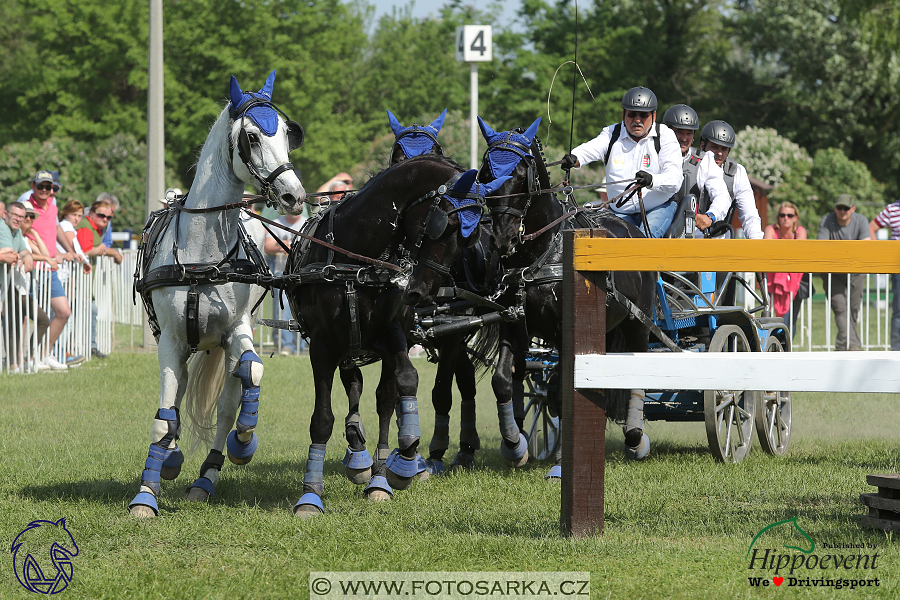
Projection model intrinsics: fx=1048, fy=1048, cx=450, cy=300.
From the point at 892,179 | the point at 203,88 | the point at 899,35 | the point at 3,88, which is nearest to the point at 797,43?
the point at 892,179

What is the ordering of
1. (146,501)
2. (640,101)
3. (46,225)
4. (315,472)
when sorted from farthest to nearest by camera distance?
(46,225) → (640,101) → (315,472) → (146,501)

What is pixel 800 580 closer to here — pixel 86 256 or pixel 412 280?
pixel 412 280

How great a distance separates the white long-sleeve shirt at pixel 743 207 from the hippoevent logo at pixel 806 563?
4302 millimetres

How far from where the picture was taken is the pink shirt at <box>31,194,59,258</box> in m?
12.6

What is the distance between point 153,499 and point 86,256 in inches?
336

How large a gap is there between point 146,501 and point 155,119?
1021 centimetres

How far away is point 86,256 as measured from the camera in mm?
13805

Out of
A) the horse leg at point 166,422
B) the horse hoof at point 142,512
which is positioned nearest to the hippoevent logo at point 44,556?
the horse hoof at point 142,512

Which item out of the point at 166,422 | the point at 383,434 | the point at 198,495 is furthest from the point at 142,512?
the point at 383,434

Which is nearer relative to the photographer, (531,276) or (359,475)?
(359,475)

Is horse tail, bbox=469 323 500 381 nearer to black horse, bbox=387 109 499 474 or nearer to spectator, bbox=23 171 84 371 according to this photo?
black horse, bbox=387 109 499 474

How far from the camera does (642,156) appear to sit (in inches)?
325

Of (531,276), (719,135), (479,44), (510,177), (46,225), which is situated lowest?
(531,276)

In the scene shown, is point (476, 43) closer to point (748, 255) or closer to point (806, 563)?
point (748, 255)
